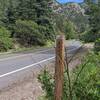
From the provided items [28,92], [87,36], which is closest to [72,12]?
[87,36]

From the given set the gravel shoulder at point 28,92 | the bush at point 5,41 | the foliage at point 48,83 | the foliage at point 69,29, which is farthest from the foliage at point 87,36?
the bush at point 5,41

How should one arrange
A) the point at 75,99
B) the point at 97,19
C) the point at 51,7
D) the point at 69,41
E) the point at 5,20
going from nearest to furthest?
1. the point at 51,7
2. the point at 69,41
3. the point at 75,99
4. the point at 97,19
5. the point at 5,20

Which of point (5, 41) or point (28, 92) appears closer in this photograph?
point (28, 92)

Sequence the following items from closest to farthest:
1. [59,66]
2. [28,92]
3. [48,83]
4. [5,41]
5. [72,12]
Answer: [72,12]
[59,66]
[48,83]
[28,92]
[5,41]

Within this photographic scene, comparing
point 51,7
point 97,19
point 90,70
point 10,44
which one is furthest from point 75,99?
point 10,44

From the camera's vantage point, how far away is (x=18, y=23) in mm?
46125

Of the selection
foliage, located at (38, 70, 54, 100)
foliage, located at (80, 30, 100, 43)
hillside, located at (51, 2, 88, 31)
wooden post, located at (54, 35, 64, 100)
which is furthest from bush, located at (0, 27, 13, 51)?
hillside, located at (51, 2, 88, 31)

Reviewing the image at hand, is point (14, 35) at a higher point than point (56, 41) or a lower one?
lower

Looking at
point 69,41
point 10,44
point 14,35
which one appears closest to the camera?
point 69,41

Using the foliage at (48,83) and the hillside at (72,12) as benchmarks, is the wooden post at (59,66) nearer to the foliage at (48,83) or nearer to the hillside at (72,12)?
the hillside at (72,12)

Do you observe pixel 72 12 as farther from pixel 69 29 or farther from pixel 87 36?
pixel 87 36

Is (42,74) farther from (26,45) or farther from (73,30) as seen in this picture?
(26,45)

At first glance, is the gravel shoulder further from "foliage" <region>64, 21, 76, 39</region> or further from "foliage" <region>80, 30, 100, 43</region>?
"foliage" <region>64, 21, 76, 39</region>

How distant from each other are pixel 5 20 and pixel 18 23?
783 cm
